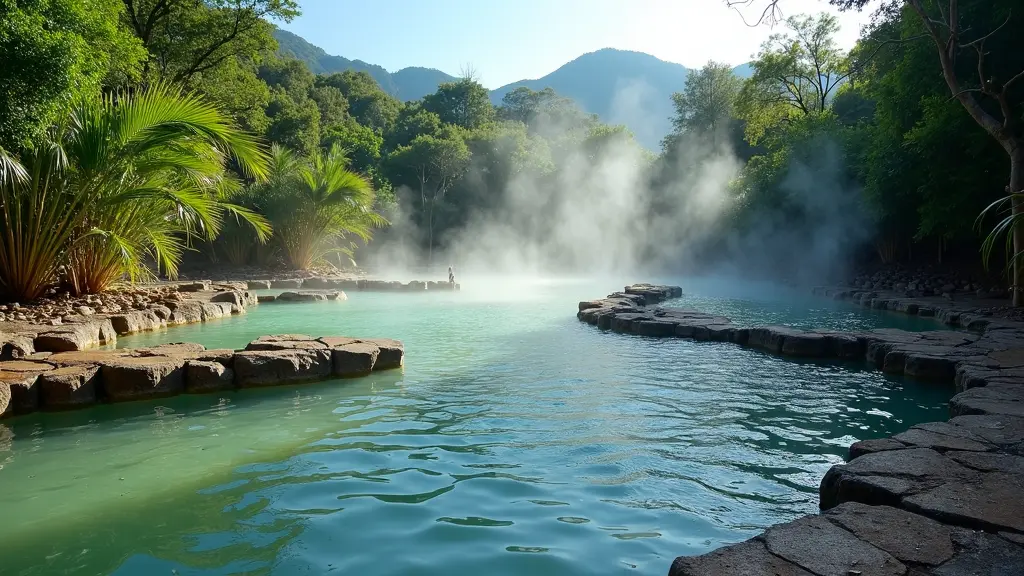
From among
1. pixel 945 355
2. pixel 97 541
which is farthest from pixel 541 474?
pixel 945 355

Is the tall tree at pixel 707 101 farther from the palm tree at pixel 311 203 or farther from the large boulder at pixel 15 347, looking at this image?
the large boulder at pixel 15 347

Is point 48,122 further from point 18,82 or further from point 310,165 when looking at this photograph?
point 310,165

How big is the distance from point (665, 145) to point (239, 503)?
112 ft

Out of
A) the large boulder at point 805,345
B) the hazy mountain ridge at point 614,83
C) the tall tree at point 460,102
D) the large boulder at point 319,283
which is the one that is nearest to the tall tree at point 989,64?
the large boulder at point 805,345

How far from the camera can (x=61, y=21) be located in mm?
7262

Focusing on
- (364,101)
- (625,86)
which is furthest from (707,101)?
(625,86)

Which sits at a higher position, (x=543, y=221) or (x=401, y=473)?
(x=543, y=221)

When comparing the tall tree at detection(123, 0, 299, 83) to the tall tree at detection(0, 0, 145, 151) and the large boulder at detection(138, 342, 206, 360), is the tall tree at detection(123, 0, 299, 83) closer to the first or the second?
the tall tree at detection(0, 0, 145, 151)

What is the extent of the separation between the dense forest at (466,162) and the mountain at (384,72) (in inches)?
2626

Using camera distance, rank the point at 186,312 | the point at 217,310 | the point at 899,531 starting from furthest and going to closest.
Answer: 1. the point at 217,310
2. the point at 186,312
3. the point at 899,531

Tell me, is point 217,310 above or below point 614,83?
below

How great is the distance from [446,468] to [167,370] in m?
2.82

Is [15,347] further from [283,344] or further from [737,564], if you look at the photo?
[737,564]

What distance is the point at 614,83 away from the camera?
454 ft
